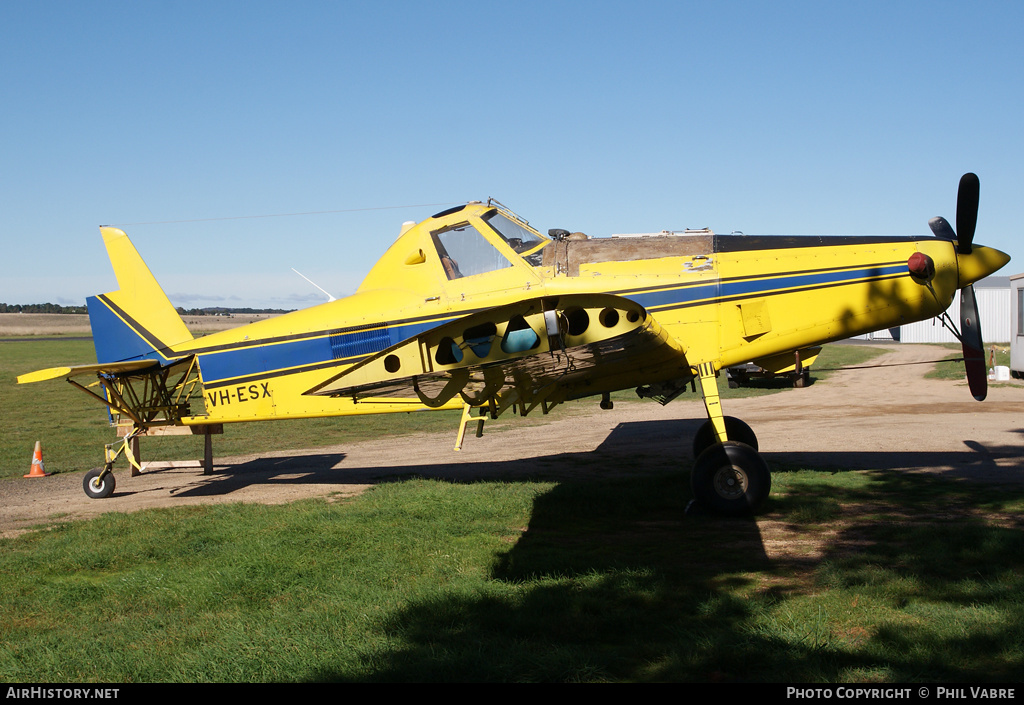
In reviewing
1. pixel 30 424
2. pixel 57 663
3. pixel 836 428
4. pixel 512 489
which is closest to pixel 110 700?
pixel 57 663

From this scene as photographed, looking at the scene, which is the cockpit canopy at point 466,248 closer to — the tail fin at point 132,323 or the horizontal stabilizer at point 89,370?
the tail fin at point 132,323

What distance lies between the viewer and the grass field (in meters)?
4.27

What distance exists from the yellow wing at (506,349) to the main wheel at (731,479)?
149cm

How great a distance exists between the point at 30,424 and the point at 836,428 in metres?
21.3

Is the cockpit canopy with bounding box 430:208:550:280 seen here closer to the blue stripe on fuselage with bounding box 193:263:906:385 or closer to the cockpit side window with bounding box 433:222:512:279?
the cockpit side window with bounding box 433:222:512:279

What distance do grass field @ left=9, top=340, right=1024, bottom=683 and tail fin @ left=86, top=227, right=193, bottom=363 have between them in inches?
128

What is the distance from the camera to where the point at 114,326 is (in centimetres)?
1153

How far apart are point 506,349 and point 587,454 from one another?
23.7 ft

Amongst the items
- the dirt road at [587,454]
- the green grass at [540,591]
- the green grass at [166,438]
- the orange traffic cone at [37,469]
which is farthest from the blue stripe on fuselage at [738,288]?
the orange traffic cone at [37,469]

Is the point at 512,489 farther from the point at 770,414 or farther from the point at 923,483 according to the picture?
the point at 770,414

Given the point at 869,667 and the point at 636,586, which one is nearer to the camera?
the point at 869,667

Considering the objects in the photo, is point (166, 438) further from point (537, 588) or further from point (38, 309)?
point (38, 309)

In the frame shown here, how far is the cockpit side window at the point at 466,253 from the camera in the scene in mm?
8742

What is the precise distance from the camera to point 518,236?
Result: 8859 mm
